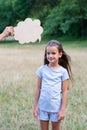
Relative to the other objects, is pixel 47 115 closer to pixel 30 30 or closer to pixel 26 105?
pixel 30 30

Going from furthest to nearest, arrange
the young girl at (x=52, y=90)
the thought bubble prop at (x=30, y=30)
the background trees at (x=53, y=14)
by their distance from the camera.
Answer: the background trees at (x=53, y=14) → the thought bubble prop at (x=30, y=30) → the young girl at (x=52, y=90)

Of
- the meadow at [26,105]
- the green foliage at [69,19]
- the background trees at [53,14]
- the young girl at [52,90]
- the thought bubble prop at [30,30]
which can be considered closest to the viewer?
the young girl at [52,90]

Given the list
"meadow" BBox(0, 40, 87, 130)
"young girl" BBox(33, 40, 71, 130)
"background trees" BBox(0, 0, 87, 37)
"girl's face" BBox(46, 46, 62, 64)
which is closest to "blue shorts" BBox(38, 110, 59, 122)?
"young girl" BBox(33, 40, 71, 130)

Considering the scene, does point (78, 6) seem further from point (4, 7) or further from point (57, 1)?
point (4, 7)


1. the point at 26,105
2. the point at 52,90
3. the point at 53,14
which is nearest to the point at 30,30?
the point at 52,90

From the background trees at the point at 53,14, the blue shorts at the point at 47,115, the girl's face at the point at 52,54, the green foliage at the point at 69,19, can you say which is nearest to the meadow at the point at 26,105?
the blue shorts at the point at 47,115

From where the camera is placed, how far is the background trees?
141 ft

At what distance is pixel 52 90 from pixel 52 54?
0.38m

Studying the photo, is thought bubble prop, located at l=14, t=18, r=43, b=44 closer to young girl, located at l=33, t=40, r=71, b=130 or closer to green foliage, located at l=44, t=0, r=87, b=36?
young girl, located at l=33, t=40, r=71, b=130

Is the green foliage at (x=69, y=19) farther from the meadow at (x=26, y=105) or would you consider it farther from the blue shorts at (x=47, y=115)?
the blue shorts at (x=47, y=115)

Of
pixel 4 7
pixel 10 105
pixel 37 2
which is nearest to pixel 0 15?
pixel 4 7

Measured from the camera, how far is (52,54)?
4840 millimetres

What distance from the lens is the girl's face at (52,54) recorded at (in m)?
4.81

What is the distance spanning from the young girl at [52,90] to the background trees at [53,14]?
113ft
